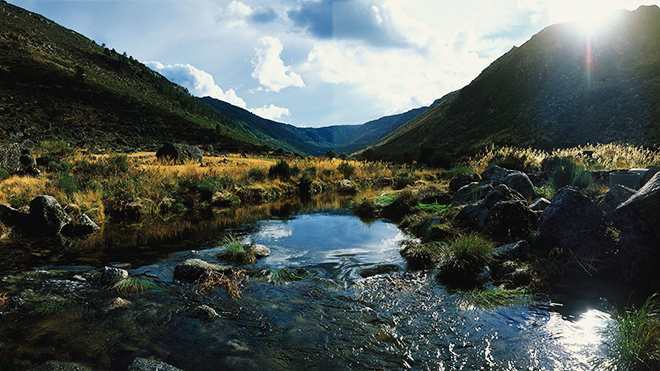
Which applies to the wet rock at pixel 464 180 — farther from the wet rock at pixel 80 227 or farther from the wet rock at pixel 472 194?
the wet rock at pixel 80 227

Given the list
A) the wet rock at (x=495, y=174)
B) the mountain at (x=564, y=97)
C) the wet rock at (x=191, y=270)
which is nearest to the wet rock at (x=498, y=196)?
the wet rock at (x=495, y=174)

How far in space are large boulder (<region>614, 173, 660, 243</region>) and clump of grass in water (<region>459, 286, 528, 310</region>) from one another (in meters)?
2.04

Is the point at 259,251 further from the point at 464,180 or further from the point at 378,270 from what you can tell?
the point at 464,180

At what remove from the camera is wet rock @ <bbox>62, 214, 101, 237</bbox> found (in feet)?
28.2

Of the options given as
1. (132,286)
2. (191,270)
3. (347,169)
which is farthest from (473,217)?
(347,169)

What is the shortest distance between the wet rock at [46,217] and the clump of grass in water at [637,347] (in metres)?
12.1

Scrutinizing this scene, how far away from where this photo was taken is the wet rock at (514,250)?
19.5 ft

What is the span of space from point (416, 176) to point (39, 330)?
2178 centimetres

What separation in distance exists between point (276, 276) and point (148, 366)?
9.10ft

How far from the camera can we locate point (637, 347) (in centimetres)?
315

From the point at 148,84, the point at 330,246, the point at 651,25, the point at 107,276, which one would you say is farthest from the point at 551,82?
the point at 148,84

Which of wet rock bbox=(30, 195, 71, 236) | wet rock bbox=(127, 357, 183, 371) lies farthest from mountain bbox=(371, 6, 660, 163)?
wet rock bbox=(127, 357, 183, 371)

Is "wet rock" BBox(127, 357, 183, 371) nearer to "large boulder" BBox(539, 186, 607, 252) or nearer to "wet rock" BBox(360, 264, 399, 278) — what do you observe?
"wet rock" BBox(360, 264, 399, 278)

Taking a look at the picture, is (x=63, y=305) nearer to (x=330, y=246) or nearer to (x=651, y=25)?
(x=330, y=246)
